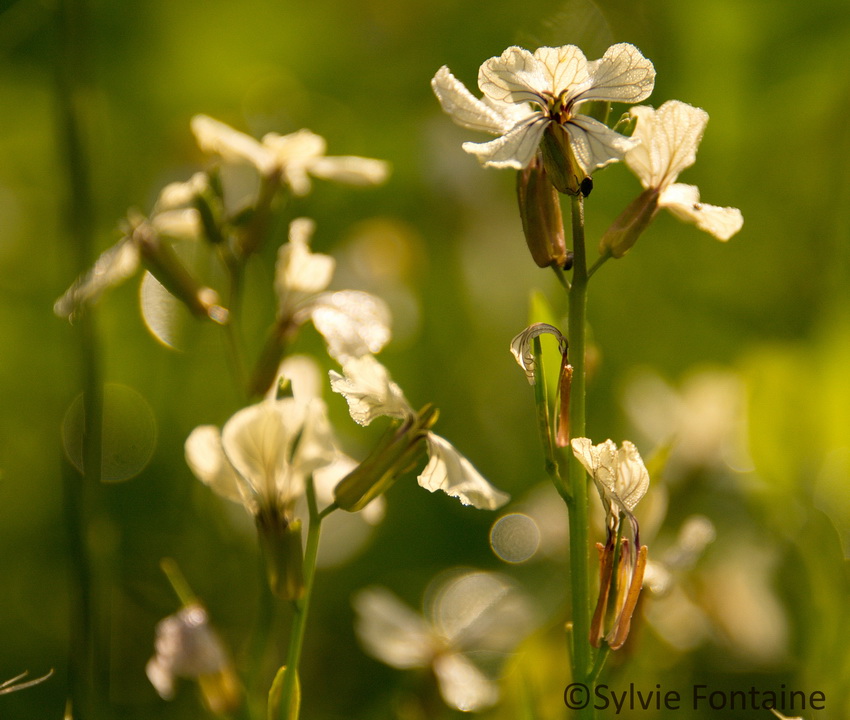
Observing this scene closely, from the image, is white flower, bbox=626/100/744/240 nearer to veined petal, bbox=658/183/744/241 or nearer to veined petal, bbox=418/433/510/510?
veined petal, bbox=658/183/744/241

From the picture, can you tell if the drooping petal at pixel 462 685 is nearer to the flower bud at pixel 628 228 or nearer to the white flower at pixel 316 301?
the white flower at pixel 316 301

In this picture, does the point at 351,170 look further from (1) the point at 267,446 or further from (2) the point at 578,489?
(2) the point at 578,489

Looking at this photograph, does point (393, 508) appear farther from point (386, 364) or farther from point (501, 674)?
point (501, 674)

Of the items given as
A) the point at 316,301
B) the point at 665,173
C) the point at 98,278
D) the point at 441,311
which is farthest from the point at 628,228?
the point at 441,311

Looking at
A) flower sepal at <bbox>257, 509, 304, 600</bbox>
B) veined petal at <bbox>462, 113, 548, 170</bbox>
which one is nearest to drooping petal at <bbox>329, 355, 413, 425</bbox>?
flower sepal at <bbox>257, 509, 304, 600</bbox>

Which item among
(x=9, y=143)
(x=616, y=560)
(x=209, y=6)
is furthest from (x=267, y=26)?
(x=616, y=560)
